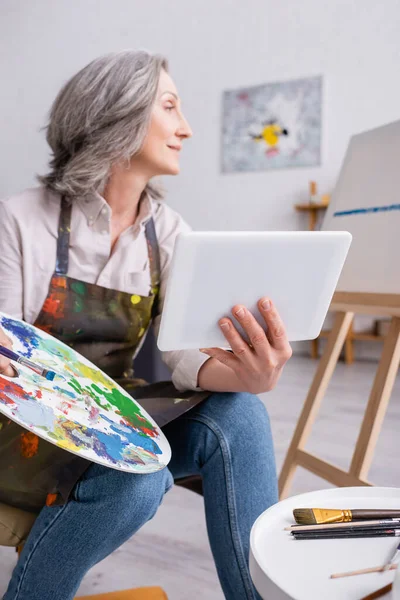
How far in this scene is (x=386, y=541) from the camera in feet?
2.07

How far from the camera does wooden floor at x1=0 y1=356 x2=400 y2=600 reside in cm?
144

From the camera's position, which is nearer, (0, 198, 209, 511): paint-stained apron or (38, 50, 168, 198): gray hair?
(0, 198, 209, 511): paint-stained apron

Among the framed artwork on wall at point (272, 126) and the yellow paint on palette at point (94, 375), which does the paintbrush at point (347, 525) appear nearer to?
the yellow paint on palette at point (94, 375)

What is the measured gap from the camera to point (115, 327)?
1.24 m

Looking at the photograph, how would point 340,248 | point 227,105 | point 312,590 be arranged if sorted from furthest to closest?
1. point 227,105
2. point 340,248
3. point 312,590

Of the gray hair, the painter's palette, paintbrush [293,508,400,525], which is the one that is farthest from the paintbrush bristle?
the gray hair

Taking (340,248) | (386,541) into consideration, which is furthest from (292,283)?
(386,541)

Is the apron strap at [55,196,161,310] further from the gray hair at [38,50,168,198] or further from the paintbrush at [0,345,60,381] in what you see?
the paintbrush at [0,345,60,381]

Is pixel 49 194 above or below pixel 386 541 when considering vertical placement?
above

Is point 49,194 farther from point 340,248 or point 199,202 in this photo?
point 199,202

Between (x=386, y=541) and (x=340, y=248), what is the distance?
337 millimetres

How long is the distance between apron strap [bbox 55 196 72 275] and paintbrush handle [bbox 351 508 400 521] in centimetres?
75

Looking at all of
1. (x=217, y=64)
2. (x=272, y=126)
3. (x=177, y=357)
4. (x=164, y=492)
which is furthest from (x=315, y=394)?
(x=217, y=64)

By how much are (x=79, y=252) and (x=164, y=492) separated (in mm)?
512
